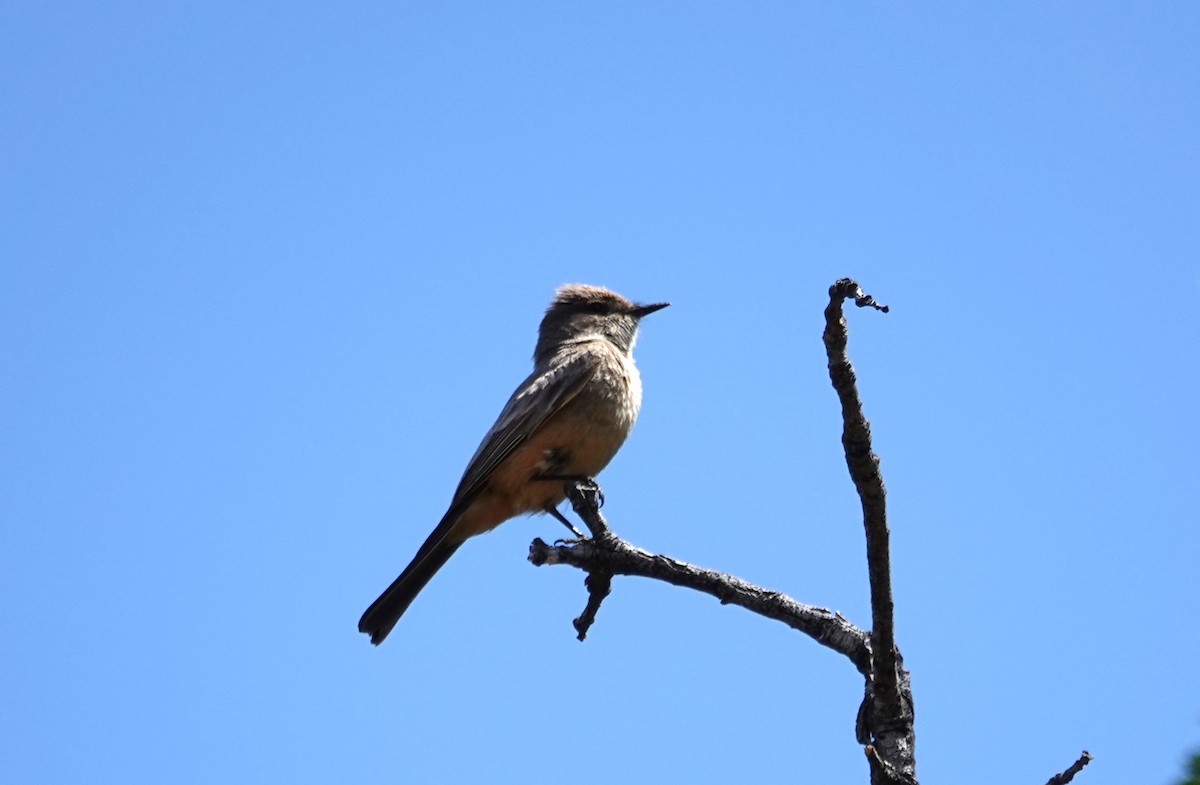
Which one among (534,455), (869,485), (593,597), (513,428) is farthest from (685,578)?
(513,428)

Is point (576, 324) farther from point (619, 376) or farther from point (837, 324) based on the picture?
point (837, 324)

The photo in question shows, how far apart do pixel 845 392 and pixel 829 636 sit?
3.24ft

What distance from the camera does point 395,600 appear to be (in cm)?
761

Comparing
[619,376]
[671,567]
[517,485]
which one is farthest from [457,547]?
[671,567]

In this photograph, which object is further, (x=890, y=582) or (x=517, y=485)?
(x=517, y=485)

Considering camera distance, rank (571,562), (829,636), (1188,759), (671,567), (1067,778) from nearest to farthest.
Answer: (1188,759) < (1067,778) < (829,636) < (671,567) < (571,562)

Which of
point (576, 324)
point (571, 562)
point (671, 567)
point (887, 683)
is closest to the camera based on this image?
point (887, 683)

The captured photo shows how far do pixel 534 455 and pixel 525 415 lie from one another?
30 centimetres

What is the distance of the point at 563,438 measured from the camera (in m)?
7.58

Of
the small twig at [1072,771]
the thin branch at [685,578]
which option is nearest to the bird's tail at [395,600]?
the thin branch at [685,578]

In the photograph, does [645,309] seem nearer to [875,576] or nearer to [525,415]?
[525,415]

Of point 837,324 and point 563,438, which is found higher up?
point 563,438

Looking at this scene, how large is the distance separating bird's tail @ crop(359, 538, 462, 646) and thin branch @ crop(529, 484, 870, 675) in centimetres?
225

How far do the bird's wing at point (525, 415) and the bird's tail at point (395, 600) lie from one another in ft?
1.38
